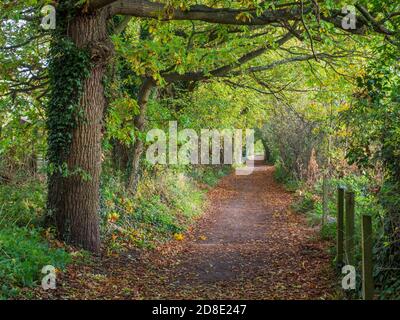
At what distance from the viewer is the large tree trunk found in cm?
812

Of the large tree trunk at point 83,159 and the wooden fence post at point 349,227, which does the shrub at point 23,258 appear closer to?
the large tree trunk at point 83,159

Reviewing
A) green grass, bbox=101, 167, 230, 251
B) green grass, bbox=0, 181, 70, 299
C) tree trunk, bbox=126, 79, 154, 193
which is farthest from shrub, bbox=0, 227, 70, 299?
tree trunk, bbox=126, 79, 154, 193

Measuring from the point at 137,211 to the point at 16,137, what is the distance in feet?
11.6

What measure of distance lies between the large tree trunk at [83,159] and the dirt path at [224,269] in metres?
0.94

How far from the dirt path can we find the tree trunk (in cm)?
230

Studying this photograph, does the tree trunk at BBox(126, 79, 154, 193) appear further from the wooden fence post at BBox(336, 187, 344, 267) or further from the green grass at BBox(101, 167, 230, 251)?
the wooden fence post at BBox(336, 187, 344, 267)

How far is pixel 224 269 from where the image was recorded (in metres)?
8.69

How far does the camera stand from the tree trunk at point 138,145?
12438 millimetres

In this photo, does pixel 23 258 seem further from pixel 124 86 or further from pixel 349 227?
pixel 124 86

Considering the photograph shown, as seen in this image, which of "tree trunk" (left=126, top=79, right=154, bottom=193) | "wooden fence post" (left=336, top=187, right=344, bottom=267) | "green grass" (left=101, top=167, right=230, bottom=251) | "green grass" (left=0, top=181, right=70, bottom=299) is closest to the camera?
"green grass" (left=0, top=181, right=70, bottom=299)

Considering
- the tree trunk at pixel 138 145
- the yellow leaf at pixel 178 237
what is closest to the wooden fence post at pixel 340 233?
the yellow leaf at pixel 178 237

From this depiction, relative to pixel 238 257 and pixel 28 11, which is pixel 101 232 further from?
pixel 28 11

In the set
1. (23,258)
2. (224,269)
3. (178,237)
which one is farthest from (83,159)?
(178,237)
